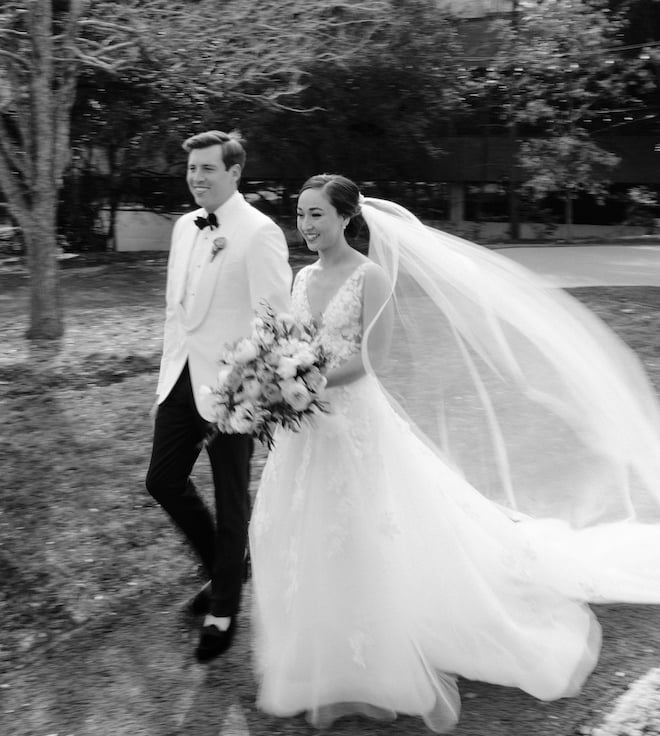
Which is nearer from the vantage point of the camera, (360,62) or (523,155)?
(360,62)

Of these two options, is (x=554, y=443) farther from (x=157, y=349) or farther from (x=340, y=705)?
(x=157, y=349)

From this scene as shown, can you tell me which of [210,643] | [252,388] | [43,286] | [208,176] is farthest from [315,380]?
[43,286]

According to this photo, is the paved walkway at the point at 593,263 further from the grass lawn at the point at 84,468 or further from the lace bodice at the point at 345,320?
the lace bodice at the point at 345,320

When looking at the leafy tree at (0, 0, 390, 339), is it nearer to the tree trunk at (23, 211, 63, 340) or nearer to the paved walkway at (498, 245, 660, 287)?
the tree trunk at (23, 211, 63, 340)

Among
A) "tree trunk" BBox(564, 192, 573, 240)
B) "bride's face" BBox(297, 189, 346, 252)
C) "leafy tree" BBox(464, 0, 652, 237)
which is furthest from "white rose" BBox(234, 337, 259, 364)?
"tree trunk" BBox(564, 192, 573, 240)

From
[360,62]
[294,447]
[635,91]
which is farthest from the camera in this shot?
[635,91]

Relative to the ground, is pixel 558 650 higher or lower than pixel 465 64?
lower

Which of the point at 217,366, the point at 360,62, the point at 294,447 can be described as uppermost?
the point at 360,62

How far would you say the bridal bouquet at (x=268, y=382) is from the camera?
337 centimetres

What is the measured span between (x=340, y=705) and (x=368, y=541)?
579 mm

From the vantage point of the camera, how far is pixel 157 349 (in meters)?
9.88

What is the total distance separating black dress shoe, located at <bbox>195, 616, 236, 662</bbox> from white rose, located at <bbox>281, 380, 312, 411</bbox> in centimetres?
118

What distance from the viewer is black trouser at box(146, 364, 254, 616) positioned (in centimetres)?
401

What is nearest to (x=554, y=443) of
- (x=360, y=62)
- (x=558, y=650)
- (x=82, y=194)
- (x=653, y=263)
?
(x=558, y=650)
